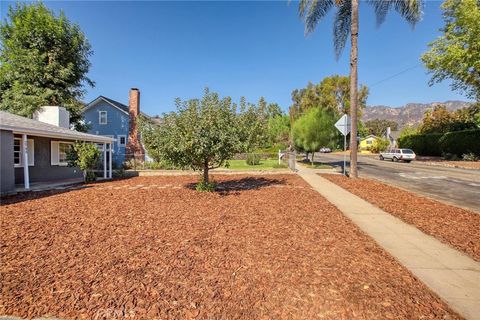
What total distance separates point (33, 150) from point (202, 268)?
47.3ft

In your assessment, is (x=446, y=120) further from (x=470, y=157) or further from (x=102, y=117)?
(x=102, y=117)

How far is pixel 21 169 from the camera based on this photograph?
42.8 feet

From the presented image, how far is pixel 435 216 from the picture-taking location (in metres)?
6.89

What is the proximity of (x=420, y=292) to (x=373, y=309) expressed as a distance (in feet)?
2.80

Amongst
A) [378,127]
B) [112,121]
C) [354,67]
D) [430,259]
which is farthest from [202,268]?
[378,127]

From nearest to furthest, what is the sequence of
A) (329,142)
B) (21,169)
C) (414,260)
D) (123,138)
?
(414,260)
(21,169)
(329,142)
(123,138)

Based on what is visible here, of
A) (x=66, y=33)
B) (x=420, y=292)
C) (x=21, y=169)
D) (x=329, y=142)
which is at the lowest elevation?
(x=420, y=292)

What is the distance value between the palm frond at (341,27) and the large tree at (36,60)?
20.9m

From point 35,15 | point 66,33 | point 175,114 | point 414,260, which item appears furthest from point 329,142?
point 35,15

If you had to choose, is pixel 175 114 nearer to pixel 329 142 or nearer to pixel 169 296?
pixel 169 296

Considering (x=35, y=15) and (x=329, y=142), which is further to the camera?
(x=329, y=142)

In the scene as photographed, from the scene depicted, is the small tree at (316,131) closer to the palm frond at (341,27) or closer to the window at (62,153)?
the palm frond at (341,27)

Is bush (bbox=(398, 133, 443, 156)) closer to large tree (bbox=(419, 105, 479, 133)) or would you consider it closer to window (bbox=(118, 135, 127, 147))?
large tree (bbox=(419, 105, 479, 133))

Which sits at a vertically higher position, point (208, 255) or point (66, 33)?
point (66, 33)
